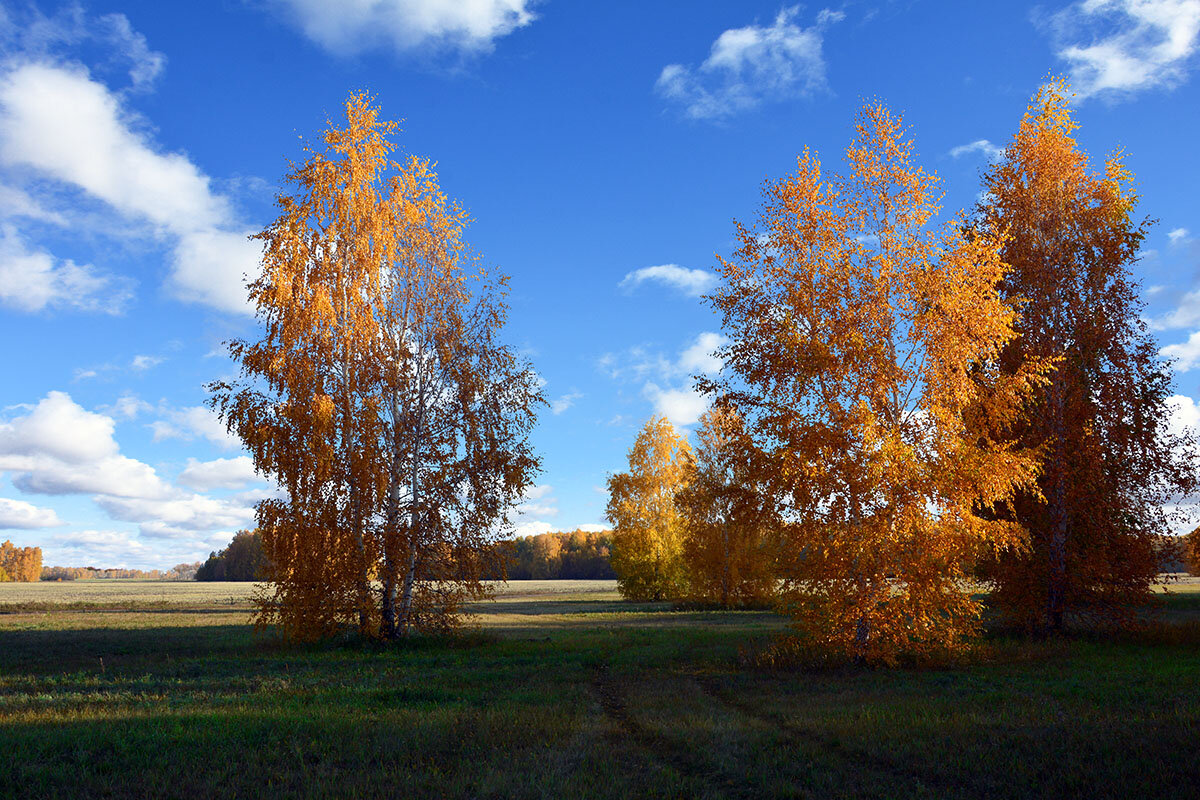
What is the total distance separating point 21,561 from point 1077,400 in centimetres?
Answer: 23757

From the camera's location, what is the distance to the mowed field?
27.6 ft

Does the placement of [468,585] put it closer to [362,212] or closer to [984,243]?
[362,212]

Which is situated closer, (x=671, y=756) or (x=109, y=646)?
(x=671, y=756)

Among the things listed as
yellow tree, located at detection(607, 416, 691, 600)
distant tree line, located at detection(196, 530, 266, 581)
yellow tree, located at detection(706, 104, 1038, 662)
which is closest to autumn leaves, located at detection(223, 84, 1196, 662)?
yellow tree, located at detection(706, 104, 1038, 662)

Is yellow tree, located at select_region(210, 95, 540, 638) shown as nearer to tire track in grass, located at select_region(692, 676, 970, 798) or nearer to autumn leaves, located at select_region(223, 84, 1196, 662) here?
autumn leaves, located at select_region(223, 84, 1196, 662)

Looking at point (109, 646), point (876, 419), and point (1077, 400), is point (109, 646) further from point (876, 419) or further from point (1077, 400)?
point (1077, 400)

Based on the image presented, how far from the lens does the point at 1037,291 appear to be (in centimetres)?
2511

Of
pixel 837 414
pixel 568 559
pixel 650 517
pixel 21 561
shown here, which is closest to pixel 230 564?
pixel 568 559

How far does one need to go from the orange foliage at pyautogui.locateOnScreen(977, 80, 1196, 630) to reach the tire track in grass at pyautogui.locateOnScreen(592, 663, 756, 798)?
17.0 metres

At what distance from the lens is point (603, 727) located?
37.4 feet

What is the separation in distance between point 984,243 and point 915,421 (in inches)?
215

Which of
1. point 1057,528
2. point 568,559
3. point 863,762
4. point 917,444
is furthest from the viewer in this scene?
point 568,559

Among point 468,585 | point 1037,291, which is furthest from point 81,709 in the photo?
point 1037,291

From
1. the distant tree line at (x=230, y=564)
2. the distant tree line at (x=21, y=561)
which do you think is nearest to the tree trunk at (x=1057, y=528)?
the distant tree line at (x=230, y=564)
